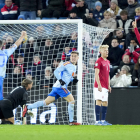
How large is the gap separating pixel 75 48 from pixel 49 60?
928mm

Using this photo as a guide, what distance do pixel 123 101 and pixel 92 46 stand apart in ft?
5.47

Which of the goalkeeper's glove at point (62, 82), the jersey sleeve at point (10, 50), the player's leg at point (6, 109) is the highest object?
the jersey sleeve at point (10, 50)

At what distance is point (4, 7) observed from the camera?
15023 mm

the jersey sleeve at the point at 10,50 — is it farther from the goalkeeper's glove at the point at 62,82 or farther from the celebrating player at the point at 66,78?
the goalkeeper's glove at the point at 62,82

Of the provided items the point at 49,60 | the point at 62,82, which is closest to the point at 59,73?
the point at 62,82

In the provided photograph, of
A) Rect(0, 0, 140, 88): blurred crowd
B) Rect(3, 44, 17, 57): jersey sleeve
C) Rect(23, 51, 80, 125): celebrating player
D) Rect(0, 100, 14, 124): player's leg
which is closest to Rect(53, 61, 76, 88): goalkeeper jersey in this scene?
Rect(23, 51, 80, 125): celebrating player

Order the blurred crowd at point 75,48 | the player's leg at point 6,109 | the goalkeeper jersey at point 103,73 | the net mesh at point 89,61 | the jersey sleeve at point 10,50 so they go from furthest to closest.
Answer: the blurred crowd at point 75,48
the net mesh at point 89,61
the jersey sleeve at point 10,50
the player's leg at point 6,109
the goalkeeper jersey at point 103,73

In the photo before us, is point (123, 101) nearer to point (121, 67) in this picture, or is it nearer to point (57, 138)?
point (121, 67)

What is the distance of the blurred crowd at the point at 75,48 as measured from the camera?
11.2 metres

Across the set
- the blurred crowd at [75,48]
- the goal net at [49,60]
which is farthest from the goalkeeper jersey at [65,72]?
the blurred crowd at [75,48]

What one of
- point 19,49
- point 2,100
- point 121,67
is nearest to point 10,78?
point 19,49

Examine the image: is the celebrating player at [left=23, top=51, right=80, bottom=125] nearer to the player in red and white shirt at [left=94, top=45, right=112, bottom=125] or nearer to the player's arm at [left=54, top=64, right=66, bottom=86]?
the player's arm at [left=54, top=64, right=66, bottom=86]

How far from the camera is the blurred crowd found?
11.2m

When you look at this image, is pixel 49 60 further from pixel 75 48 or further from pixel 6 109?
pixel 6 109
